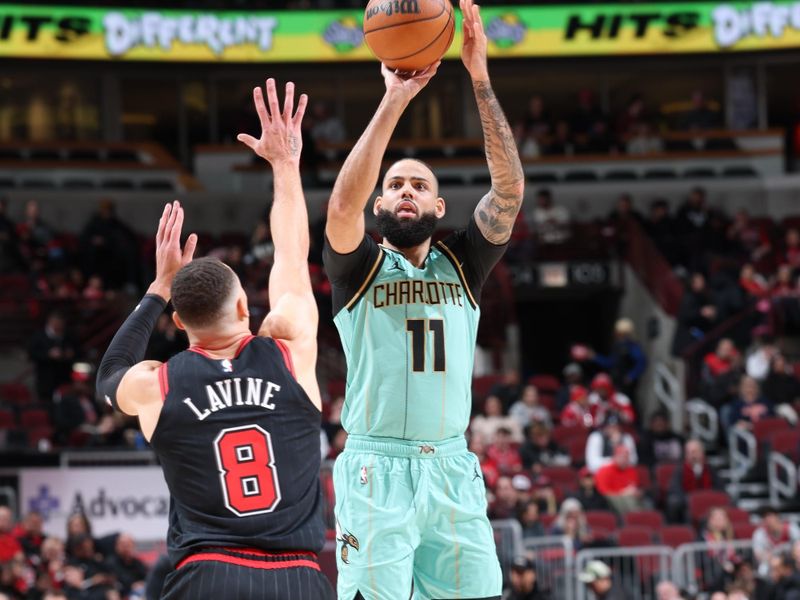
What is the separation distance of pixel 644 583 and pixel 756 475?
149 inches

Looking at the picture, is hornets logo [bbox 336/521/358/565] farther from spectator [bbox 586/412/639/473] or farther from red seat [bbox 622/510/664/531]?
spectator [bbox 586/412/639/473]

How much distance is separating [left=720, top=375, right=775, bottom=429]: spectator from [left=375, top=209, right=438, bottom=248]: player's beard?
41.9 feet

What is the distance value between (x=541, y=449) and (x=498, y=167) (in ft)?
37.1

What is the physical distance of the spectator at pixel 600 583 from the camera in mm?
13961

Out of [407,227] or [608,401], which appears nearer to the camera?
[407,227]

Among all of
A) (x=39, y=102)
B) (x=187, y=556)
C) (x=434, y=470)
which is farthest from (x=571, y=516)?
(x=39, y=102)

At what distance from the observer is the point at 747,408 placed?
18.6 m

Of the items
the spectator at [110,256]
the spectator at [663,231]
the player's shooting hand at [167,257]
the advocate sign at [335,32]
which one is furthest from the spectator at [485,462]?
the player's shooting hand at [167,257]

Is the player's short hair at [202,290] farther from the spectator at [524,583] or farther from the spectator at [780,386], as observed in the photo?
the spectator at [780,386]

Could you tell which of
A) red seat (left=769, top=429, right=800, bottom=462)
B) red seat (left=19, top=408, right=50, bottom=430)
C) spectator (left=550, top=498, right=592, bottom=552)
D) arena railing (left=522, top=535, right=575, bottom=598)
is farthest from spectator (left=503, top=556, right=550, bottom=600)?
red seat (left=19, top=408, right=50, bottom=430)

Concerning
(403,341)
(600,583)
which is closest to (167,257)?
(403,341)

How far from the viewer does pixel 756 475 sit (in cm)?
1830

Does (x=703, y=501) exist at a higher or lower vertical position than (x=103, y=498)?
lower

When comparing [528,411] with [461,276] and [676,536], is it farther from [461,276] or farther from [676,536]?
[461,276]
